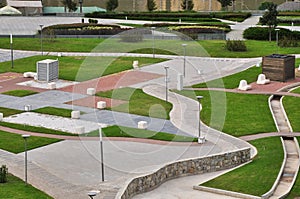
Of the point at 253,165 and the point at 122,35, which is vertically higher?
the point at 122,35

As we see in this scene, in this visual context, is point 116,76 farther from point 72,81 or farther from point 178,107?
point 178,107

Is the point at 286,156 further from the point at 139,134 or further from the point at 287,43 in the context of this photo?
the point at 287,43

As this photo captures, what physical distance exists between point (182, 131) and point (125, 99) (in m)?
7.83

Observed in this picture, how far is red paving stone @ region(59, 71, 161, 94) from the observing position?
145 feet

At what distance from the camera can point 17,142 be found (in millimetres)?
31844

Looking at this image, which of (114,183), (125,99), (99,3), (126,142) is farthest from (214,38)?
(99,3)

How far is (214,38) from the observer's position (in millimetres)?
66750

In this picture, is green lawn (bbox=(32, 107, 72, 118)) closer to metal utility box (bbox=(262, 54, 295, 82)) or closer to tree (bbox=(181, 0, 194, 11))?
metal utility box (bbox=(262, 54, 295, 82))

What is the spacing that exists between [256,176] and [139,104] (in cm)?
1435

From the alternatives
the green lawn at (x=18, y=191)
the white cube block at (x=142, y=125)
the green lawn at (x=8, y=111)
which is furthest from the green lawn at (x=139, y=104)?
the green lawn at (x=18, y=191)

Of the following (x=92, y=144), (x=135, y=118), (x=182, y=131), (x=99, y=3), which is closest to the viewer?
(x=92, y=144)

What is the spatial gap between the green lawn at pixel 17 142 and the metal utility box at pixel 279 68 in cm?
1949

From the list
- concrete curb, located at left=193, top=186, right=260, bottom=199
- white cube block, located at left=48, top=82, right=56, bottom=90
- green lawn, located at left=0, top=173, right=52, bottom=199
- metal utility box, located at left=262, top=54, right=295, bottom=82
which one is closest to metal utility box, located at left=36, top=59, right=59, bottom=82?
white cube block, located at left=48, top=82, right=56, bottom=90

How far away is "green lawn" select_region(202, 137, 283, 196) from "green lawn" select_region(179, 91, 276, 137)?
395 centimetres
